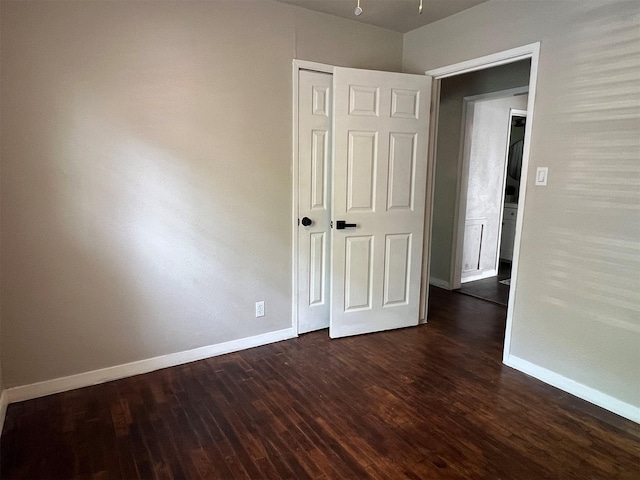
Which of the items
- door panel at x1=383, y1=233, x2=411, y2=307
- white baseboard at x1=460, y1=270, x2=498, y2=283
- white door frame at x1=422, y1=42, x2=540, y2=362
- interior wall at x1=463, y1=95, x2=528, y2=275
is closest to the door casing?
white door frame at x1=422, y1=42, x2=540, y2=362

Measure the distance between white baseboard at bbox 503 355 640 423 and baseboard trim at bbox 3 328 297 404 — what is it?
66.7 inches

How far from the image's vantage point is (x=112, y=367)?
8.32 ft

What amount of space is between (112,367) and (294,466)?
1444mm

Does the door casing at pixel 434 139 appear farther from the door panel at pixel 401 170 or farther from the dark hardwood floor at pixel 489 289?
the dark hardwood floor at pixel 489 289

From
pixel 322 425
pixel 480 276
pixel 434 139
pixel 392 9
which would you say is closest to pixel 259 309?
pixel 322 425

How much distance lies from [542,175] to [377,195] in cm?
117

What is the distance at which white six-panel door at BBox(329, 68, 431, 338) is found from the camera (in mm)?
3018

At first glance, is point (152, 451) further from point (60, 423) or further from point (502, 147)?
point (502, 147)

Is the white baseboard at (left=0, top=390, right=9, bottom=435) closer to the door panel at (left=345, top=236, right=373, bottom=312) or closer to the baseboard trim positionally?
the baseboard trim

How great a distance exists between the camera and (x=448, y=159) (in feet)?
14.9

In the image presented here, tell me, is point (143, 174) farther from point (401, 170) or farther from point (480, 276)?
point (480, 276)

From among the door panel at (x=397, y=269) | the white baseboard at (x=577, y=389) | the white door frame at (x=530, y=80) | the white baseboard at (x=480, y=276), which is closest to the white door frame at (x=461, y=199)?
the white baseboard at (x=480, y=276)

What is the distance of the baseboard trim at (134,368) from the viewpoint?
230 cm

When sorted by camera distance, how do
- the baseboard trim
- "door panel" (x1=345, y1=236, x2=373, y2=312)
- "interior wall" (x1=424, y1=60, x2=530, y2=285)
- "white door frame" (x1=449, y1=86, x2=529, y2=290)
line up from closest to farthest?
1. the baseboard trim
2. "door panel" (x1=345, y1=236, x2=373, y2=312)
3. "interior wall" (x1=424, y1=60, x2=530, y2=285)
4. "white door frame" (x1=449, y1=86, x2=529, y2=290)
